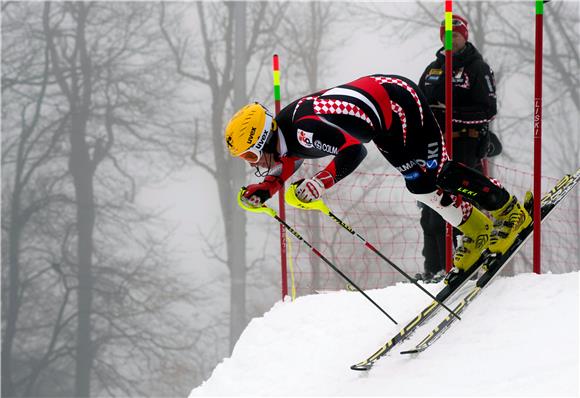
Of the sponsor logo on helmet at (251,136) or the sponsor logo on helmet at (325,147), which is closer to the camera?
the sponsor logo on helmet at (325,147)

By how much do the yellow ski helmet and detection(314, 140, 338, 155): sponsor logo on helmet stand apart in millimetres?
434

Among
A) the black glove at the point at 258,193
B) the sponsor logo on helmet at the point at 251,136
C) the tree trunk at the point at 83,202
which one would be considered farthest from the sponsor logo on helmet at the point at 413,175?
the tree trunk at the point at 83,202

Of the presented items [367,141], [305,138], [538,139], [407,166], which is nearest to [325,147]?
[305,138]

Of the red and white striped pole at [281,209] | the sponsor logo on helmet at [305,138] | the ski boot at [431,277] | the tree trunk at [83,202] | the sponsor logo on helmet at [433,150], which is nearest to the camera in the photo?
the sponsor logo on helmet at [305,138]

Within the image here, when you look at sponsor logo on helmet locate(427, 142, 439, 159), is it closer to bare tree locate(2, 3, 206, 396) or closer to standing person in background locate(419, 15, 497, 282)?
standing person in background locate(419, 15, 497, 282)

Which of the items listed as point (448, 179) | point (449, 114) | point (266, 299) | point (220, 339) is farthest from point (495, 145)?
Answer: point (220, 339)

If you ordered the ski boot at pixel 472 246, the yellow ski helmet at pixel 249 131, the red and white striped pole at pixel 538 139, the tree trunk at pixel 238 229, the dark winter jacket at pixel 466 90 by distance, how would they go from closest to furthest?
the yellow ski helmet at pixel 249 131 → the red and white striped pole at pixel 538 139 → the ski boot at pixel 472 246 → the dark winter jacket at pixel 466 90 → the tree trunk at pixel 238 229

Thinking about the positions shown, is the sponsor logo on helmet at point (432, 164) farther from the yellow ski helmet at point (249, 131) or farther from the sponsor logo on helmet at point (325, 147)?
the yellow ski helmet at point (249, 131)

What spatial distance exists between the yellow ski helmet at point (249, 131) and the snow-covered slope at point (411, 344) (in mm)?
1705

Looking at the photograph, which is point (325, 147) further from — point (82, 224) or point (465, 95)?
point (82, 224)

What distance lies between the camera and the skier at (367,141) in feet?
13.8

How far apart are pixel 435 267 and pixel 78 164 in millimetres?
14297

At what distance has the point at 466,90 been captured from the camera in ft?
19.4

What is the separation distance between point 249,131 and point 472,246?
6.22ft
